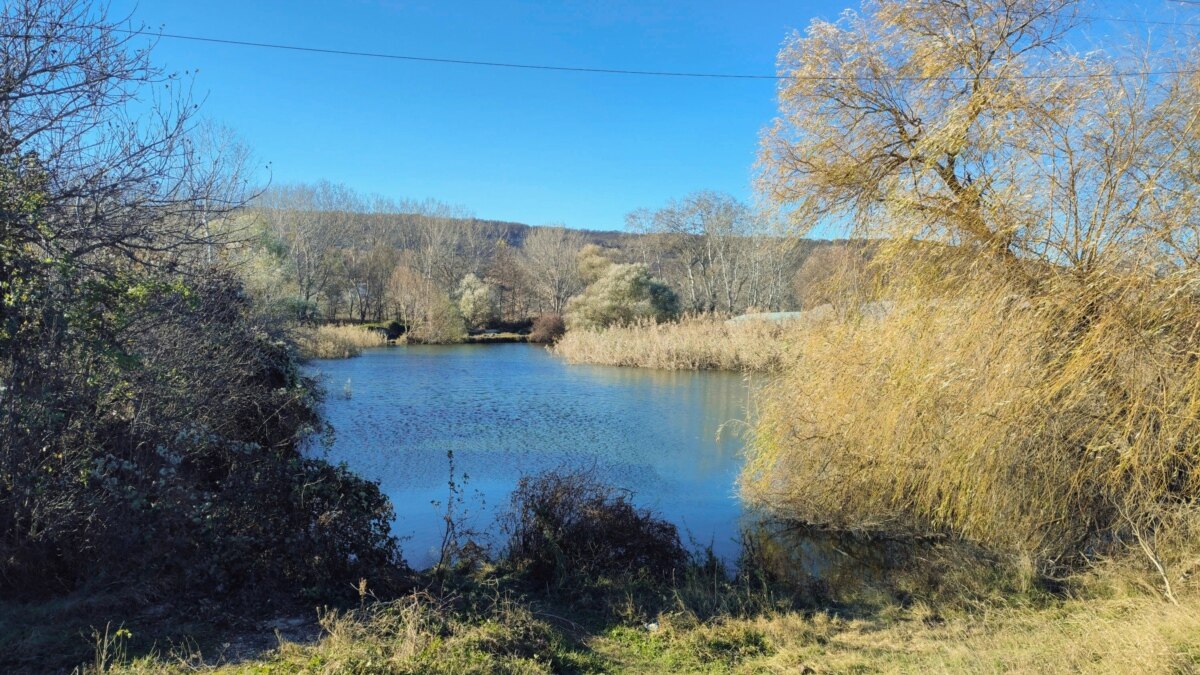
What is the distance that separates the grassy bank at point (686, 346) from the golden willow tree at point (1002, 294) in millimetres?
16393

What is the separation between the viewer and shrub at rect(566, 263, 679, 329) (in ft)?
124

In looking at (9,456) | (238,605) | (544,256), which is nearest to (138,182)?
(9,456)

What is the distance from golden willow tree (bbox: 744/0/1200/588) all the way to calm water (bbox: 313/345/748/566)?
8.04 feet

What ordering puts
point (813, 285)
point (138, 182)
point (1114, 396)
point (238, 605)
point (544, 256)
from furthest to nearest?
point (544, 256) → point (813, 285) → point (1114, 396) → point (138, 182) → point (238, 605)

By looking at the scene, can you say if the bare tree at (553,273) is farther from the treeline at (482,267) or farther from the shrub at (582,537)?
the shrub at (582,537)

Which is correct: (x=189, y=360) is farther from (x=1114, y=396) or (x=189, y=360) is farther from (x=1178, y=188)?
(x=1178, y=188)

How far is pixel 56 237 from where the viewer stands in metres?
5.00

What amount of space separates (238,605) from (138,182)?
10.9 ft

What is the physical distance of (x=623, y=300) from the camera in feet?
124

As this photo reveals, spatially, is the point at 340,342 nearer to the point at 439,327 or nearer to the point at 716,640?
the point at 439,327

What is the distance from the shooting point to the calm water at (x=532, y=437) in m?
9.58

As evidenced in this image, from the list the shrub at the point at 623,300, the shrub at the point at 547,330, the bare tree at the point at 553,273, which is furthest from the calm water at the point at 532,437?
the bare tree at the point at 553,273

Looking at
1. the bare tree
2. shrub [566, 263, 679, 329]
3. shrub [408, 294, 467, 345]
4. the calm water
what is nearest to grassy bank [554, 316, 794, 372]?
the calm water

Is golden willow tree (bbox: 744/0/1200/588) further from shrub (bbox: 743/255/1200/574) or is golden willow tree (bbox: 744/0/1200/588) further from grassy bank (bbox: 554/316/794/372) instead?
grassy bank (bbox: 554/316/794/372)
